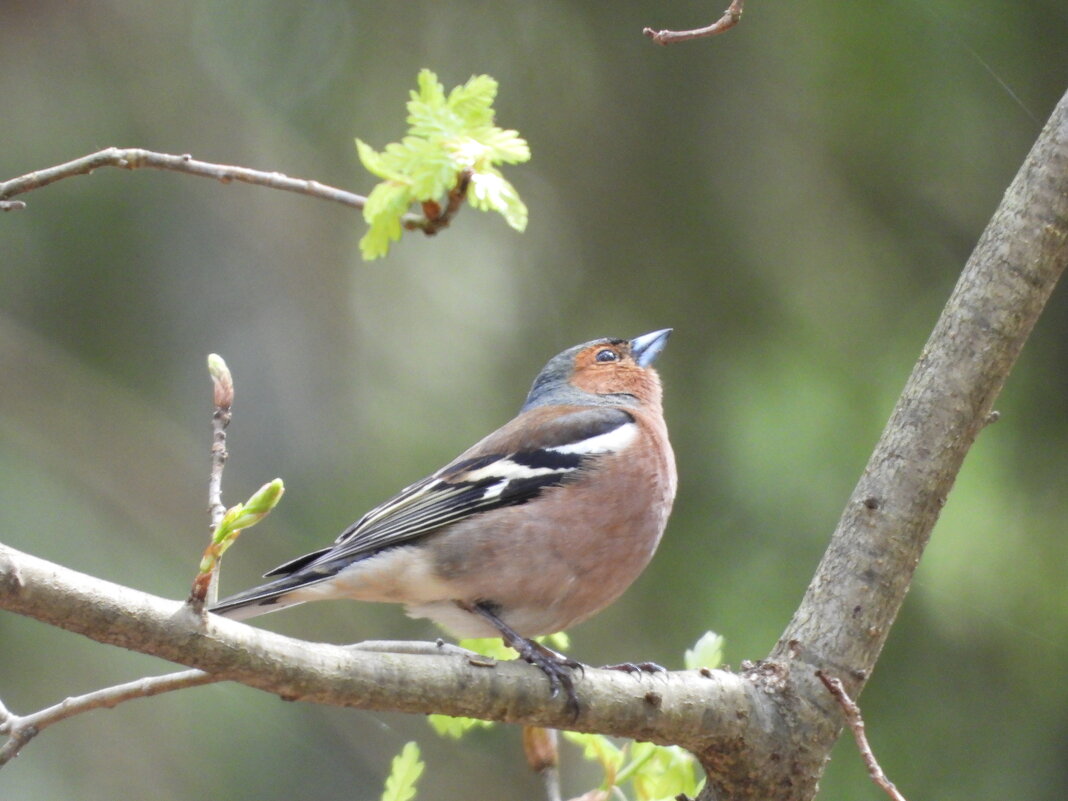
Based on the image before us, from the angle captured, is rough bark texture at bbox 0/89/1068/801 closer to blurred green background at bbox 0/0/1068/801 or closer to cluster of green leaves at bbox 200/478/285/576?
cluster of green leaves at bbox 200/478/285/576

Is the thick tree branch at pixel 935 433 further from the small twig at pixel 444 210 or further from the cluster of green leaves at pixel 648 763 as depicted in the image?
the small twig at pixel 444 210

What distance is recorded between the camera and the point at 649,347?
4586 mm

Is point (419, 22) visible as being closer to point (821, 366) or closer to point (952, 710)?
point (821, 366)

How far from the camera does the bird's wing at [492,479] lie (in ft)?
11.3

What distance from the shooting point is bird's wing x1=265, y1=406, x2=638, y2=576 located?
3.44 m

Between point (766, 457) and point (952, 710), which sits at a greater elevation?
point (766, 457)

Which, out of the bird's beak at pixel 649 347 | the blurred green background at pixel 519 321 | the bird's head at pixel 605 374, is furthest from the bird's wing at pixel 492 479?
the blurred green background at pixel 519 321

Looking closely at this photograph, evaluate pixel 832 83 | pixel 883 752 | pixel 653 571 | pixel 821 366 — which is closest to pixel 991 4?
pixel 832 83

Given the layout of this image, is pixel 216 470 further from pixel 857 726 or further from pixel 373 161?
pixel 857 726

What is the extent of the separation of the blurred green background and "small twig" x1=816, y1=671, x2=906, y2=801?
1954 mm

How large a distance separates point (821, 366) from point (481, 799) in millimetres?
2875

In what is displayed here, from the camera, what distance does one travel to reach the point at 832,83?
5672mm

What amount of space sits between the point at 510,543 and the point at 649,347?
4.69 ft

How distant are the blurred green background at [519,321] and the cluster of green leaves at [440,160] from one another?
2.96m
